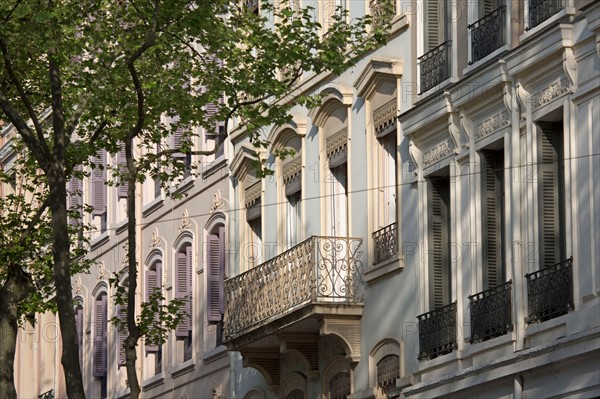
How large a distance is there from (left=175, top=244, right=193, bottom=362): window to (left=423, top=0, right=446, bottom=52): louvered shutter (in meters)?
12.5

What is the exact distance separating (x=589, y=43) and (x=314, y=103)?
6.46m

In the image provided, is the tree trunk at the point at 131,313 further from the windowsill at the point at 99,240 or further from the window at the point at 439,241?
the windowsill at the point at 99,240

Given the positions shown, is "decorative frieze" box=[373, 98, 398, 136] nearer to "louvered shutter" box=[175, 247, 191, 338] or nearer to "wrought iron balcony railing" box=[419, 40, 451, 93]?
"wrought iron balcony railing" box=[419, 40, 451, 93]

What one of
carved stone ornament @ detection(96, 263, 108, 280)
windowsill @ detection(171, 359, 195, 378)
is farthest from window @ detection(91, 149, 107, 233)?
windowsill @ detection(171, 359, 195, 378)

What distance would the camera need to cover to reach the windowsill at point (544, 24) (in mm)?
25938

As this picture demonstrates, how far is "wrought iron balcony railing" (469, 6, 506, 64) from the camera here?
28188 mm

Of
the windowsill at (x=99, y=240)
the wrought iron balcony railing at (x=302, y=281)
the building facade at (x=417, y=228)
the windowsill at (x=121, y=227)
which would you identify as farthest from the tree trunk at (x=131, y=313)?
the windowsill at (x=99, y=240)

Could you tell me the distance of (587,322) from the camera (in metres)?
24.9

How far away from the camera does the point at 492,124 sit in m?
28.3

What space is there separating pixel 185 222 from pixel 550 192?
16679 mm

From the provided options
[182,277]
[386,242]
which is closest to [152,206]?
[182,277]

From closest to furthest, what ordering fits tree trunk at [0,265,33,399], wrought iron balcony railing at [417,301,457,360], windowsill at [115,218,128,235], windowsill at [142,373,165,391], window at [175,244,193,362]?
wrought iron balcony railing at [417,301,457,360] → tree trunk at [0,265,33,399] → window at [175,244,193,362] → windowsill at [142,373,165,391] → windowsill at [115,218,128,235]

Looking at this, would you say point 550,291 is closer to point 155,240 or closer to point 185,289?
point 185,289

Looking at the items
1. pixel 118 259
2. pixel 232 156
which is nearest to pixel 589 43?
pixel 232 156
